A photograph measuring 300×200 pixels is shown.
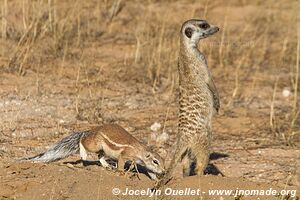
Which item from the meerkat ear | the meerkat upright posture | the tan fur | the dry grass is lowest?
the dry grass

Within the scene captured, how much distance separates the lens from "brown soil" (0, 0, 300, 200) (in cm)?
702

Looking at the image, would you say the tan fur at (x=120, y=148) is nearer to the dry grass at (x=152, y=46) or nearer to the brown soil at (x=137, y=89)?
the brown soil at (x=137, y=89)

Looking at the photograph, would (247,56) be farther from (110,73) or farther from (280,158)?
(280,158)

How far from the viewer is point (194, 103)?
7.45 m

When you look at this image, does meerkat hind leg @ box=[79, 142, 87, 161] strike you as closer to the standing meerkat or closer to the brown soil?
the brown soil

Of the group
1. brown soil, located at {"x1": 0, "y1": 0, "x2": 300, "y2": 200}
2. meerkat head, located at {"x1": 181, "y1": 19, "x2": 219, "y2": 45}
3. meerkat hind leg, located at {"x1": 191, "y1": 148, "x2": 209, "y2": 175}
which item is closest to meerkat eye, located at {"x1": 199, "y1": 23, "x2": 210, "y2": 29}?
meerkat head, located at {"x1": 181, "y1": 19, "x2": 219, "y2": 45}

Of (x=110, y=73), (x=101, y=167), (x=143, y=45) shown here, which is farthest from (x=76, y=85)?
(x=101, y=167)

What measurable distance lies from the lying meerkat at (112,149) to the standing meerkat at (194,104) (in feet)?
0.76

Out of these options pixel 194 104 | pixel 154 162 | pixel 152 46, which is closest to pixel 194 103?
pixel 194 104

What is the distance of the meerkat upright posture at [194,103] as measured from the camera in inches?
A: 291

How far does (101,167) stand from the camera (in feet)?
25.0

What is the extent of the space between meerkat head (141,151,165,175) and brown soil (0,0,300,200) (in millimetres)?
123

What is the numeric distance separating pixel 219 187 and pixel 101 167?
4.45 feet

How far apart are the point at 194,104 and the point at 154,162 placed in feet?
2.05
